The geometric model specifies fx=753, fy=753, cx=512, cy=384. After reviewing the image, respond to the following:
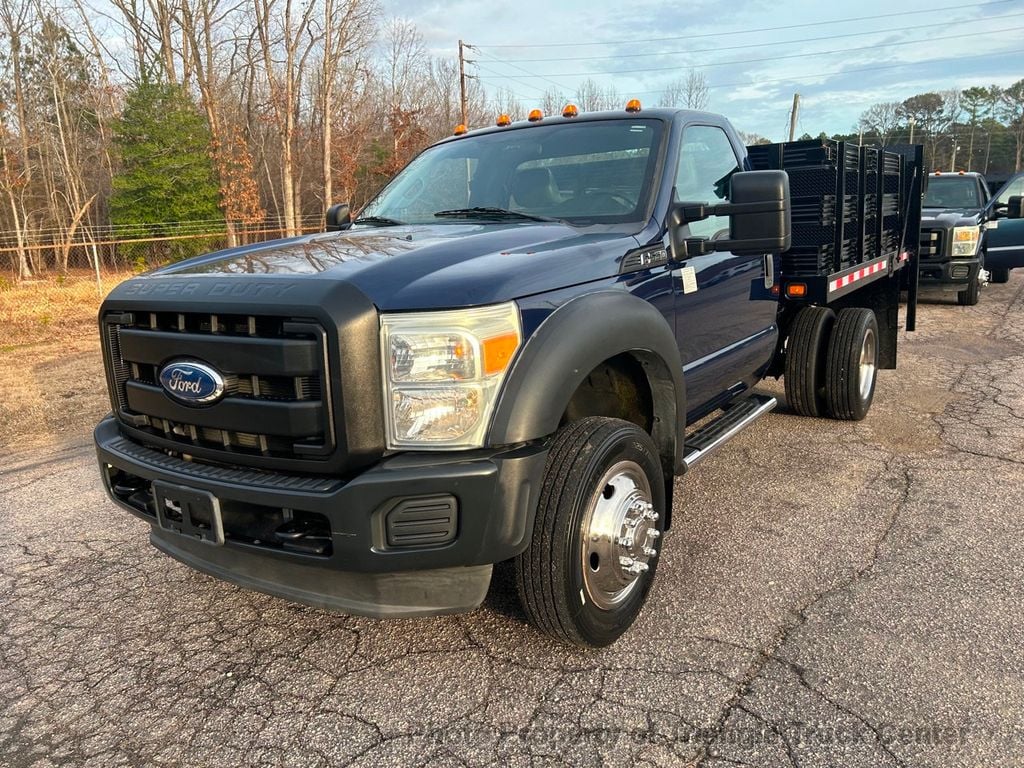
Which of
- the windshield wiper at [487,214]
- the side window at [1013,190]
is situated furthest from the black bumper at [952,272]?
the windshield wiper at [487,214]

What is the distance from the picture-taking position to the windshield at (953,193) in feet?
39.9

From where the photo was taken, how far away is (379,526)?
217 centimetres

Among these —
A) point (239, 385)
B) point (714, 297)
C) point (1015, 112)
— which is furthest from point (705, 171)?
point (1015, 112)

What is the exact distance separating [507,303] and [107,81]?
3294cm

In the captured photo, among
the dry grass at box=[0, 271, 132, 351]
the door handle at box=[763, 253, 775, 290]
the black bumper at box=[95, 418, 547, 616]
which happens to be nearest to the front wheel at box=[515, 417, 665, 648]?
the black bumper at box=[95, 418, 547, 616]

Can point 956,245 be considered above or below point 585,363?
below

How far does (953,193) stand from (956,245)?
196cm

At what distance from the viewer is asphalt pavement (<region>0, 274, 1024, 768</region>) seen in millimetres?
2256

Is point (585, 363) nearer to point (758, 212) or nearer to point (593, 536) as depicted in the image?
point (593, 536)

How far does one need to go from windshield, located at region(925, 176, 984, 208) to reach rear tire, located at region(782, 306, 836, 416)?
27.7 feet

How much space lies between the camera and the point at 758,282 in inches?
168

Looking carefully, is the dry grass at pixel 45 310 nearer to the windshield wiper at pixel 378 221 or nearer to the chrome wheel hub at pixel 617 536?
the windshield wiper at pixel 378 221

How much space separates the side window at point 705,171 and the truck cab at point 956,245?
779 centimetres

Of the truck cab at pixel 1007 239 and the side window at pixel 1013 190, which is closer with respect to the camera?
the side window at pixel 1013 190
